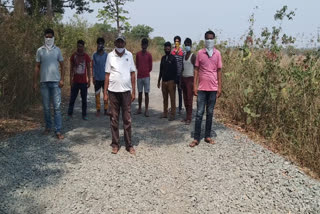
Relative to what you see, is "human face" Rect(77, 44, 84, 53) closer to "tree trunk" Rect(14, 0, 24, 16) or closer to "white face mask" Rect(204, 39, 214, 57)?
"white face mask" Rect(204, 39, 214, 57)

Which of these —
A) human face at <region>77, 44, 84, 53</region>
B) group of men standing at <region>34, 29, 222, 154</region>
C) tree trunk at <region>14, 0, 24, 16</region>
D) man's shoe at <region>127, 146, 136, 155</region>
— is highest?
tree trunk at <region>14, 0, 24, 16</region>

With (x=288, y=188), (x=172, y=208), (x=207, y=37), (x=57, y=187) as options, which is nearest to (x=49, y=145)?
(x=57, y=187)

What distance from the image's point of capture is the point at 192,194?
4.05 metres

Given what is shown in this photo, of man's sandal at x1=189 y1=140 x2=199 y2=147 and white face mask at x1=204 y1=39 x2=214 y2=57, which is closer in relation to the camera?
white face mask at x1=204 y1=39 x2=214 y2=57

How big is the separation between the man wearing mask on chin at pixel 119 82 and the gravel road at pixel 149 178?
602mm

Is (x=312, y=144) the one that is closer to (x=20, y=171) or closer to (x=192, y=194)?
(x=192, y=194)

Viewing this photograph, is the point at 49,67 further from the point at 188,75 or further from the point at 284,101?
the point at 284,101

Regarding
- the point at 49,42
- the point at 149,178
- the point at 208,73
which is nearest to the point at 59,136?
the point at 49,42

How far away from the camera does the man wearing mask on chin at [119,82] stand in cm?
503

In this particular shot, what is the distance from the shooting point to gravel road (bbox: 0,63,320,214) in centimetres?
379

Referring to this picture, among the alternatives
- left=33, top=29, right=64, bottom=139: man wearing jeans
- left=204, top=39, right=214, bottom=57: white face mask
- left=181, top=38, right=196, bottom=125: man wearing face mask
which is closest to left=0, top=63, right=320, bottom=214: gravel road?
left=33, top=29, right=64, bottom=139: man wearing jeans

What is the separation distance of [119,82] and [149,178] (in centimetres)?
165

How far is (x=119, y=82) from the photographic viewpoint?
5.04m

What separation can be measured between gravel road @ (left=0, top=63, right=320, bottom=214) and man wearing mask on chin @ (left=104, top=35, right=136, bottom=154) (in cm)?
60
